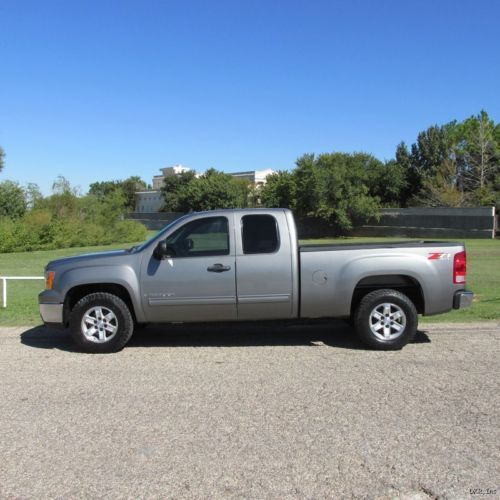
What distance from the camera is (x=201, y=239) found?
7246mm

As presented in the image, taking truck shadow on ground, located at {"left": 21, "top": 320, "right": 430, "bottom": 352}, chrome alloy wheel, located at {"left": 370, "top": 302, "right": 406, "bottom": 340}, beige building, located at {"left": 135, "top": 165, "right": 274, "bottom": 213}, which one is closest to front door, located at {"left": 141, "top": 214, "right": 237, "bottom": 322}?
truck shadow on ground, located at {"left": 21, "top": 320, "right": 430, "bottom": 352}

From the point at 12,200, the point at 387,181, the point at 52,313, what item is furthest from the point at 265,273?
the point at 387,181

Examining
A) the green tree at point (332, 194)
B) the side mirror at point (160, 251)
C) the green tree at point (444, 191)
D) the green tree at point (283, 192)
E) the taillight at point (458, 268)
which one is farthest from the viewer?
the green tree at point (283, 192)

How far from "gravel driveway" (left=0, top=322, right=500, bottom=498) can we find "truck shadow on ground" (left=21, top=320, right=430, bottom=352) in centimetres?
17

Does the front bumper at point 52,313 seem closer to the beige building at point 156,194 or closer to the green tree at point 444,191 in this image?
the green tree at point 444,191

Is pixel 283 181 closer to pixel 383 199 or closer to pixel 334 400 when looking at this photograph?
pixel 383 199

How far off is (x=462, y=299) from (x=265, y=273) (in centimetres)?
252

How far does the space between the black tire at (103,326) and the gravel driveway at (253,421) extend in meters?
0.16

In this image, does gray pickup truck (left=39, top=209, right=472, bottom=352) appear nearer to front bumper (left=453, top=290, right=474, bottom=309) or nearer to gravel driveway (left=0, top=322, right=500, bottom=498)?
front bumper (left=453, top=290, right=474, bottom=309)

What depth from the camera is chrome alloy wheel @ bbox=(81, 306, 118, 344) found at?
707 cm

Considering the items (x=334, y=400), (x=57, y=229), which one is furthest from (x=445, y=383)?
(x=57, y=229)

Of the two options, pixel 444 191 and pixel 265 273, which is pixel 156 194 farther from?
pixel 265 273

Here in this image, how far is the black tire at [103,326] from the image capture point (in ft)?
23.0

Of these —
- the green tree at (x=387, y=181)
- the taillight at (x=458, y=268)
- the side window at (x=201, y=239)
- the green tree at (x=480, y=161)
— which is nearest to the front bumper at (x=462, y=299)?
the taillight at (x=458, y=268)
